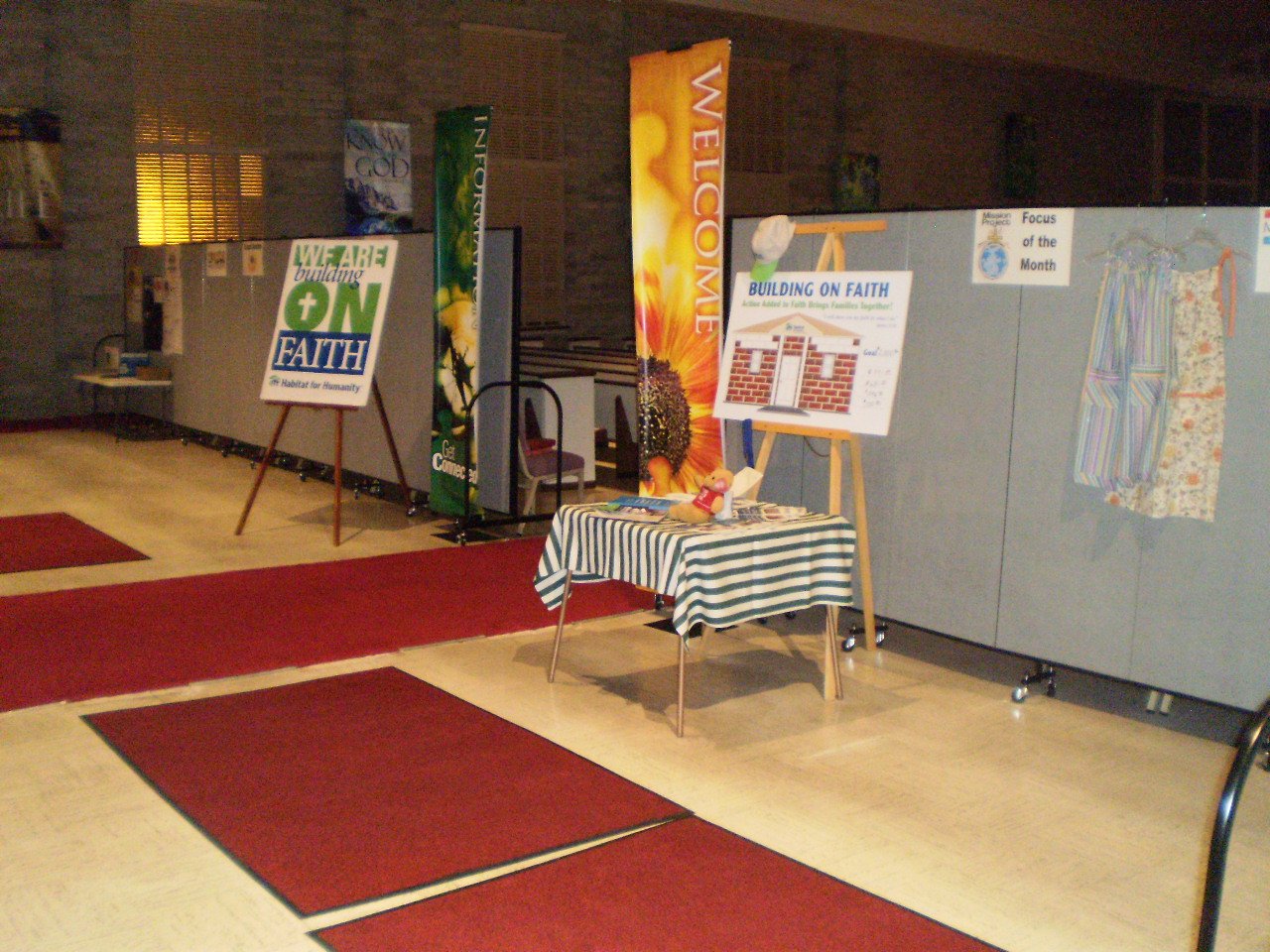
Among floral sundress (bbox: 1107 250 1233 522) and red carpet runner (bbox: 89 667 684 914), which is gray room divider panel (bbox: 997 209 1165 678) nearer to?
floral sundress (bbox: 1107 250 1233 522)

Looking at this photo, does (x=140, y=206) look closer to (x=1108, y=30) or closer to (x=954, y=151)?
(x=954, y=151)

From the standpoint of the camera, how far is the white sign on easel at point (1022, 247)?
14.6 feet

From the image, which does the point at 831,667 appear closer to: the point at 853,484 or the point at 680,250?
the point at 853,484

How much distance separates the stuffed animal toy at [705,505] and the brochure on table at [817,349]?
0.53m

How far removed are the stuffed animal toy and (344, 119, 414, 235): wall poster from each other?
385 inches

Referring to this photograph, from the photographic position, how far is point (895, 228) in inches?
197

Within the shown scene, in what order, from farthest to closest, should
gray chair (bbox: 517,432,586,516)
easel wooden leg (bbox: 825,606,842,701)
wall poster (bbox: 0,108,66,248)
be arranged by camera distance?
wall poster (bbox: 0,108,66,248)
gray chair (bbox: 517,432,586,516)
easel wooden leg (bbox: 825,606,842,701)

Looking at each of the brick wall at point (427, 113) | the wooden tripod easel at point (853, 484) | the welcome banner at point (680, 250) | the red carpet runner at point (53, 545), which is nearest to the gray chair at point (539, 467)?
the welcome banner at point (680, 250)

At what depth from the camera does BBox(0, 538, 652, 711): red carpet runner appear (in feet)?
15.7

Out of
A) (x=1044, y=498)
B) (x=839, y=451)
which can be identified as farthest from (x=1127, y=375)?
(x=839, y=451)

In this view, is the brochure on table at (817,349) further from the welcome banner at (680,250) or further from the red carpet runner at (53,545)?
the red carpet runner at (53,545)

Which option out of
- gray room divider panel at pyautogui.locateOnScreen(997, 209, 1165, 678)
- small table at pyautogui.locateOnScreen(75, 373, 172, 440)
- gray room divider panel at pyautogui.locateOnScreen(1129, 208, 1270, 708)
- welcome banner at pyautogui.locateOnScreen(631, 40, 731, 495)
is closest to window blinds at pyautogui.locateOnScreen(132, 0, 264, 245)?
small table at pyautogui.locateOnScreen(75, 373, 172, 440)

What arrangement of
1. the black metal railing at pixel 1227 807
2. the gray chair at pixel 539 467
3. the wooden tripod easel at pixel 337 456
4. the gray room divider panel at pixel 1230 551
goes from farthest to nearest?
the gray chair at pixel 539 467
the wooden tripod easel at pixel 337 456
the gray room divider panel at pixel 1230 551
the black metal railing at pixel 1227 807

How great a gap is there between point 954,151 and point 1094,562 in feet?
49.9
